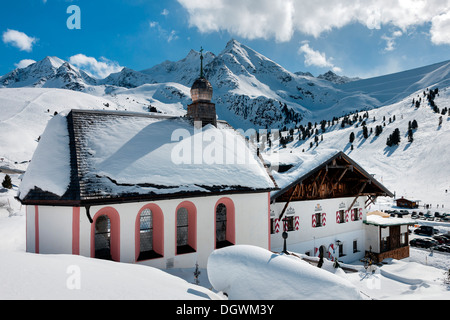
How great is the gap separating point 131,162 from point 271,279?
7.24 m

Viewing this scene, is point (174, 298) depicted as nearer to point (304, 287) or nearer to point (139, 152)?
point (304, 287)

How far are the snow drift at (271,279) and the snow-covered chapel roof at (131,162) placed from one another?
15.4 ft

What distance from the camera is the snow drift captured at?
17.7 feet

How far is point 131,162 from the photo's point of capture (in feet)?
35.3

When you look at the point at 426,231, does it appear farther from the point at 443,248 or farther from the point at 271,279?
the point at 271,279

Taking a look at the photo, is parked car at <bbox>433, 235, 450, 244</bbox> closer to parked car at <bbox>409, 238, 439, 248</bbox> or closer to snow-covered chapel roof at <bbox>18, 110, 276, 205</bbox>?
parked car at <bbox>409, 238, 439, 248</bbox>

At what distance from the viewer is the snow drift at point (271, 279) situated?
5398 millimetres

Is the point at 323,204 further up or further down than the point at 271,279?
further down

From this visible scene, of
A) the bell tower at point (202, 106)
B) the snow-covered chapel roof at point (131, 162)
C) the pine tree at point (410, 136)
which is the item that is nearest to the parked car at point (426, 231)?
the snow-covered chapel roof at point (131, 162)

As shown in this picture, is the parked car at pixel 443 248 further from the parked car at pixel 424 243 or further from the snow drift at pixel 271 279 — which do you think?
the snow drift at pixel 271 279

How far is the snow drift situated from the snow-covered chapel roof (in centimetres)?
470

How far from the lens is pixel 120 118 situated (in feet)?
41.6

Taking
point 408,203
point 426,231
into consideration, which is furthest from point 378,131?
point 426,231
